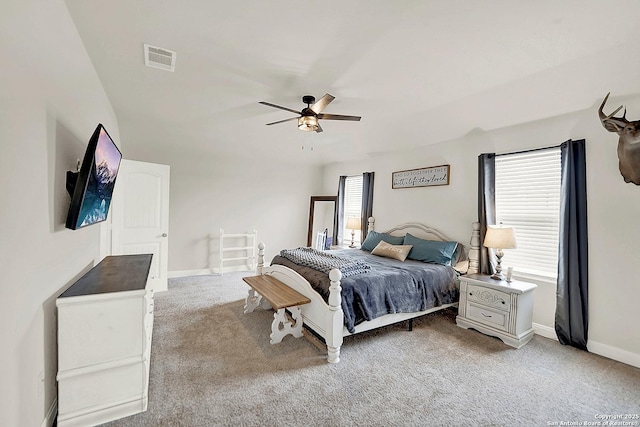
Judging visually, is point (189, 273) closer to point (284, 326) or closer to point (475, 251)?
point (284, 326)

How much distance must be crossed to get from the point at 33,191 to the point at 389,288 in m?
2.74

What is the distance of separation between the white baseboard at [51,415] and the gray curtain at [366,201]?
4.42 m

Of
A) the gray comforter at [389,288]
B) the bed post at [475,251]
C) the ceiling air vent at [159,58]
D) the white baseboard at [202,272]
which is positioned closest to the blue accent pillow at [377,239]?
the gray comforter at [389,288]

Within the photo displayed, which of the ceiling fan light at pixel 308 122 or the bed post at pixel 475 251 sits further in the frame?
the bed post at pixel 475 251

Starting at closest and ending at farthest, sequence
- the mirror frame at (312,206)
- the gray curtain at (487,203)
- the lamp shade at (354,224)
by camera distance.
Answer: the gray curtain at (487,203), the lamp shade at (354,224), the mirror frame at (312,206)

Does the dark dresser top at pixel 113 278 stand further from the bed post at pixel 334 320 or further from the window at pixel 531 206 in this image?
the window at pixel 531 206

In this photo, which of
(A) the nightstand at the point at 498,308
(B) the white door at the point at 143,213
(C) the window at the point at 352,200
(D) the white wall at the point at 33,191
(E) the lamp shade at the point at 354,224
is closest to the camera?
(D) the white wall at the point at 33,191

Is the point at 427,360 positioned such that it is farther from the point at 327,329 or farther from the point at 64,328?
the point at 64,328

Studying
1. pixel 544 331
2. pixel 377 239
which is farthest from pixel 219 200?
pixel 544 331

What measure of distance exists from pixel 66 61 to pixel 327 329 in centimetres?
280

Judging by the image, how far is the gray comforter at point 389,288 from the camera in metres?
2.58

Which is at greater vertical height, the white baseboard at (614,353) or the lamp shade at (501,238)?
the lamp shade at (501,238)

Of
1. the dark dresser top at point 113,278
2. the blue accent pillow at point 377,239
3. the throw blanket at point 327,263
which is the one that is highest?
the blue accent pillow at point 377,239

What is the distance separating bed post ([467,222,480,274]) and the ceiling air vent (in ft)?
12.4
